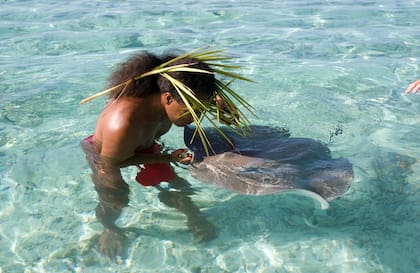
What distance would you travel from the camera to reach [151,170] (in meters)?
3.45

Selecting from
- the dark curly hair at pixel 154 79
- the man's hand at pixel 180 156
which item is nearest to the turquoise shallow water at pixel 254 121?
the man's hand at pixel 180 156

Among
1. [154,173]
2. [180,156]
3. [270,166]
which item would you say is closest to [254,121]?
[270,166]

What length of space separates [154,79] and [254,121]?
2184 mm

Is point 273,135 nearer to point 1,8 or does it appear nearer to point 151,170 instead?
point 151,170

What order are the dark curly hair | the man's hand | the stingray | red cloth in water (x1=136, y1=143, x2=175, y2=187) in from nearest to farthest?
the dark curly hair < the stingray < the man's hand < red cloth in water (x1=136, y1=143, x2=175, y2=187)

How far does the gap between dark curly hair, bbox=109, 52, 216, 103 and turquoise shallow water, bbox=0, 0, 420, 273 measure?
108 centimetres

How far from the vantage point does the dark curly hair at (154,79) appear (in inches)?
117

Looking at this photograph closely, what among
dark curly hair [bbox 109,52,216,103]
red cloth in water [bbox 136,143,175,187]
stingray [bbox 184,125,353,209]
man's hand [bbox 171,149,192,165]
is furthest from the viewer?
red cloth in water [bbox 136,143,175,187]

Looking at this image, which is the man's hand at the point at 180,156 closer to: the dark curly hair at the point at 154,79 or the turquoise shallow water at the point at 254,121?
the dark curly hair at the point at 154,79

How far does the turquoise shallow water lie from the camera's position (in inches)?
129

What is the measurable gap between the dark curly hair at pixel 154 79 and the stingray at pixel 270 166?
1.62 ft

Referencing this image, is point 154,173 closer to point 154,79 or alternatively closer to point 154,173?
point 154,173

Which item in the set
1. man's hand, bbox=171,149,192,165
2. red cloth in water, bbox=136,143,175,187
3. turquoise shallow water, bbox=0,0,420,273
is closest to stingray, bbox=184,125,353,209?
man's hand, bbox=171,149,192,165

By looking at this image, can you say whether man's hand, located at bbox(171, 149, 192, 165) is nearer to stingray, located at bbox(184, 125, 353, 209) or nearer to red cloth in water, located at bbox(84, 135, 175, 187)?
stingray, located at bbox(184, 125, 353, 209)
